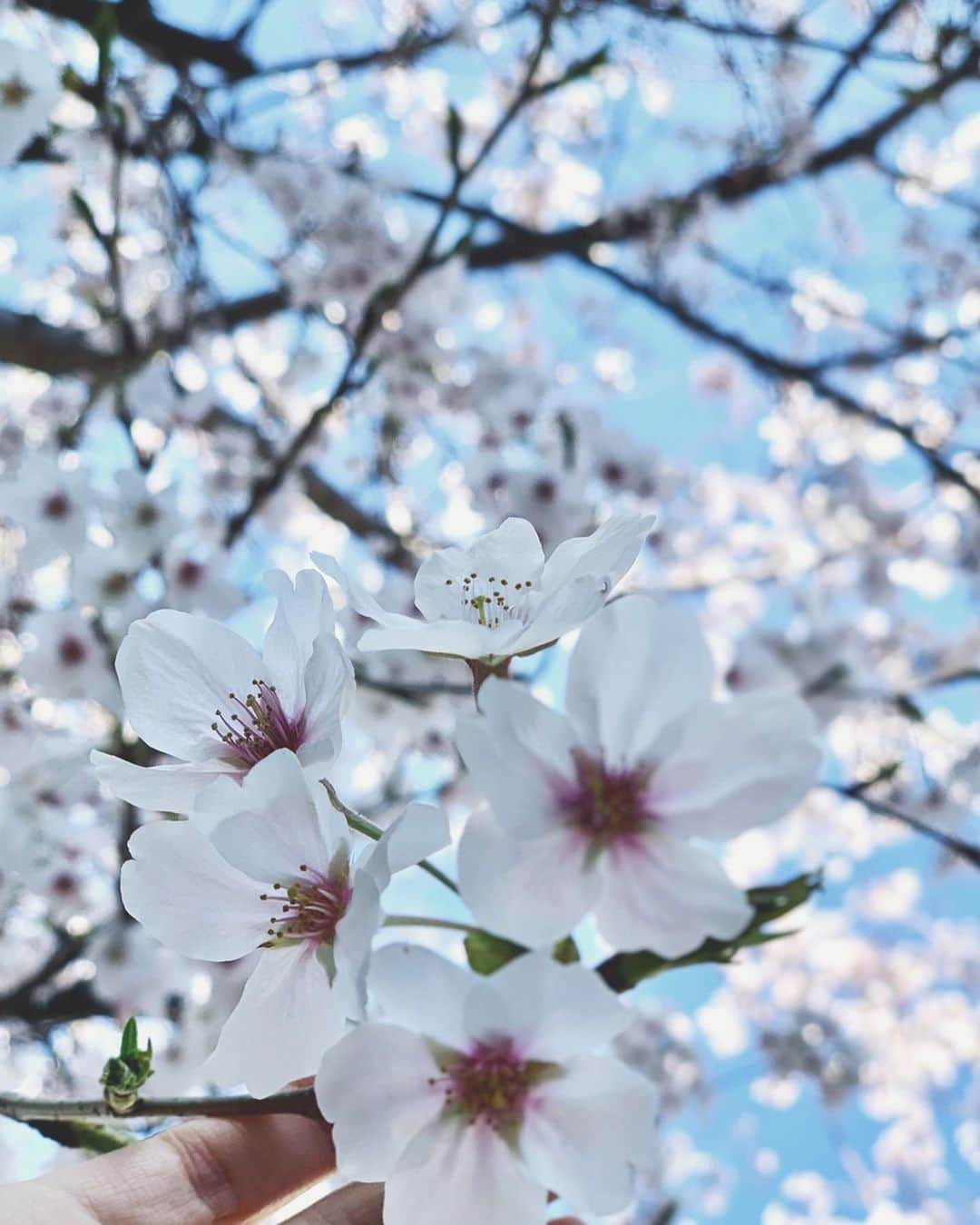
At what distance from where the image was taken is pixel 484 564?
68 cm

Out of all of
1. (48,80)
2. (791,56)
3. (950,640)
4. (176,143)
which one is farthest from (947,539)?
(48,80)

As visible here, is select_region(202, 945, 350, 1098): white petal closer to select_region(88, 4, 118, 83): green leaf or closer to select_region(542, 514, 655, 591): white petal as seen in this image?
select_region(542, 514, 655, 591): white petal

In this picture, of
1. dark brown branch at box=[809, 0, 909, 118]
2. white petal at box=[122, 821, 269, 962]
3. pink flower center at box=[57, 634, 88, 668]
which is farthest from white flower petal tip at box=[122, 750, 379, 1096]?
dark brown branch at box=[809, 0, 909, 118]

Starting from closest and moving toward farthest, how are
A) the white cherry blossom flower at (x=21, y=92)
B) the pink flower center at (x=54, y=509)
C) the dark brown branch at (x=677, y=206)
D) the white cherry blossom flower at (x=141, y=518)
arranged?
the white cherry blossom flower at (x=21, y=92), the white cherry blossom flower at (x=141, y=518), the pink flower center at (x=54, y=509), the dark brown branch at (x=677, y=206)

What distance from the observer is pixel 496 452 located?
2.56 metres

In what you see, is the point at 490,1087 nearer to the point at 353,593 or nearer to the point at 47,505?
the point at 353,593

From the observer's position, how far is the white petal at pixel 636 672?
47 centimetres

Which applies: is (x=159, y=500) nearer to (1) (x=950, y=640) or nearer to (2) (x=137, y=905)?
(2) (x=137, y=905)

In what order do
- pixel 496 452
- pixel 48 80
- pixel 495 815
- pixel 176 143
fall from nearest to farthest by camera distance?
1. pixel 495 815
2. pixel 48 80
3. pixel 176 143
4. pixel 496 452

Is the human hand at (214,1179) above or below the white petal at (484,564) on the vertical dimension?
below

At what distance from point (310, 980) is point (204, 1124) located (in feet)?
0.91

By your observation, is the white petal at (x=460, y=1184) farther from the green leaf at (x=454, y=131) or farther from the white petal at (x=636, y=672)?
the green leaf at (x=454, y=131)

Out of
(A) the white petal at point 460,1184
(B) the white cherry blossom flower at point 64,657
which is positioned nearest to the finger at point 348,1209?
(A) the white petal at point 460,1184

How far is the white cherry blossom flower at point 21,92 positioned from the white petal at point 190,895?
57.8 inches
